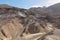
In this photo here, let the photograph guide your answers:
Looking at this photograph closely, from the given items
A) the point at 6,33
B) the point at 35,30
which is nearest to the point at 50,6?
the point at 35,30

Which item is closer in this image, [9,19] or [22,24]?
[9,19]

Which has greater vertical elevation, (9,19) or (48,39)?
(9,19)

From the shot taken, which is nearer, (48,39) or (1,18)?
(48,39)

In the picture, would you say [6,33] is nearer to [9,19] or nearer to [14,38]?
[14,38]

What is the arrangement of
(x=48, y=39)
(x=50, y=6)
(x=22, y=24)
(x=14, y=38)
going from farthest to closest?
1. (x=50, y=6)
2. (x=22, y=24)
3. (x=48, y=39)
4. (x=14, y=38)

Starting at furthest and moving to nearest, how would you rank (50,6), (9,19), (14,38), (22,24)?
1. (50,6)
2. (22,24)
3. (9,19)
4. (14,38)

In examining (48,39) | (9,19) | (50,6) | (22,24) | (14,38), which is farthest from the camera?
(50,6)

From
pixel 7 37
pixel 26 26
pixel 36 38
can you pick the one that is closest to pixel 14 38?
pixel 7 37

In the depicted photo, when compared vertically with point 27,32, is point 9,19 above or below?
above

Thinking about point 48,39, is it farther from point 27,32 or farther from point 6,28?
point 6,28
